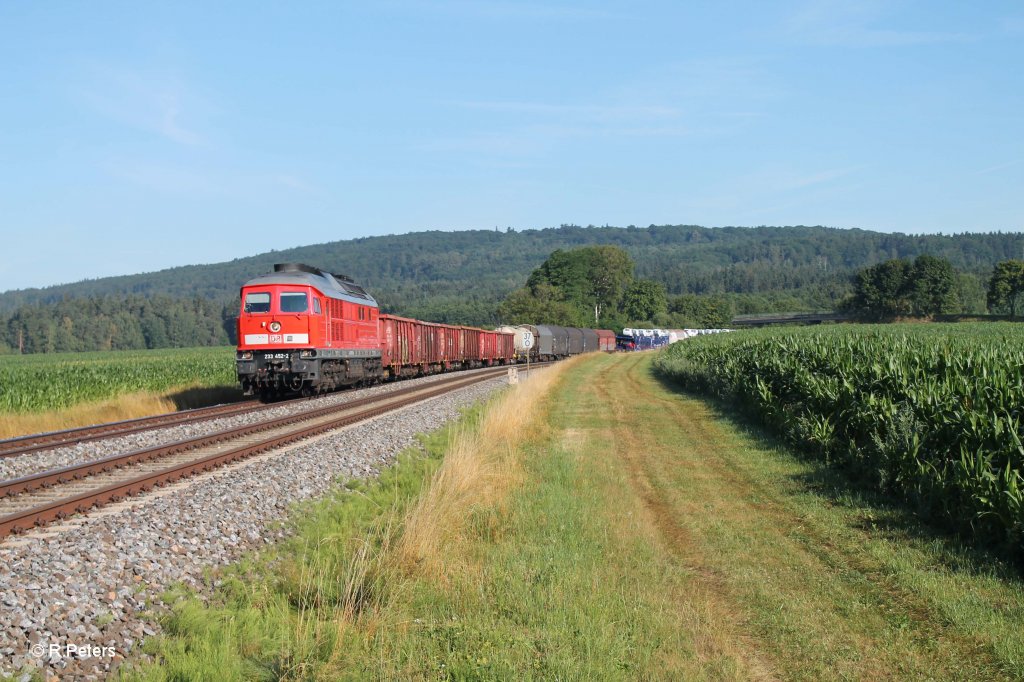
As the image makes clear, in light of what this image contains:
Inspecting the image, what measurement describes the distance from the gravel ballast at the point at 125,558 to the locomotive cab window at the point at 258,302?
43.6ft

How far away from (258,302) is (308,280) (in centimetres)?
177

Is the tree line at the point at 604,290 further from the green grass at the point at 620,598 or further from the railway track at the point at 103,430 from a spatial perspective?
the green grass at the point at 620,598

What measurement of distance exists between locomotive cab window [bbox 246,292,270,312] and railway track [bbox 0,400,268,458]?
3403 mm

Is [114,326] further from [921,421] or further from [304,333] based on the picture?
[921,421]

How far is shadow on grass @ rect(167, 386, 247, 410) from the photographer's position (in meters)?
29.1

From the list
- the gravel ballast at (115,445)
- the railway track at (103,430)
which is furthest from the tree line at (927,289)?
the railway track at (103,430)

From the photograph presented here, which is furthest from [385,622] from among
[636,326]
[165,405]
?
[636,326]

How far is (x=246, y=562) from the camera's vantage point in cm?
867

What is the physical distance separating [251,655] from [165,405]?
23.1m

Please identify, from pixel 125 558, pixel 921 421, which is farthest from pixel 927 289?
pixel 125 558

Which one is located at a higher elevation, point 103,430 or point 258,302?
point 258,302

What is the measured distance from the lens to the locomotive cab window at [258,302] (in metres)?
27.3

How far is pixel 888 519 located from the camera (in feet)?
34.1

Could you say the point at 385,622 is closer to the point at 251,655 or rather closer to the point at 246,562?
the point at 251,655
